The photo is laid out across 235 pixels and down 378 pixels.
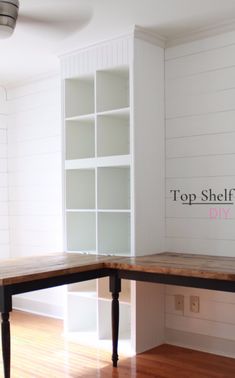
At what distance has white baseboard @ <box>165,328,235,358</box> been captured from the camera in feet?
10.6

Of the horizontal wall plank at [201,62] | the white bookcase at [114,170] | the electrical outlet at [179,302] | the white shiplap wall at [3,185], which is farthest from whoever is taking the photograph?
the white shiplap wall at [3,185]

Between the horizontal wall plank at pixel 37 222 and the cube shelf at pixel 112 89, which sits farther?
the horizontal wall plank at pixel 37 222

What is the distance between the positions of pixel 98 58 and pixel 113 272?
1.65m

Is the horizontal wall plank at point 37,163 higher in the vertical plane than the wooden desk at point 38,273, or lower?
higher

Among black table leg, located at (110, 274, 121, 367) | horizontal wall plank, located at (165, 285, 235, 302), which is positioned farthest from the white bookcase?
black table leg, located at (110, 274, 121, 367)

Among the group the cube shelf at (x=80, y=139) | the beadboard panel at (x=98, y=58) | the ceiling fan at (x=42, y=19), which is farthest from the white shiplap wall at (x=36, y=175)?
the ceiling fan at (x=42, y=19)

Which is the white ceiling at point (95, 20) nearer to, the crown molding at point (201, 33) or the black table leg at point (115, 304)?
the crown molding at point (201, 33)

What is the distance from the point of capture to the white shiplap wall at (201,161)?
3.20 m

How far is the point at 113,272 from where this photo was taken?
120 inches

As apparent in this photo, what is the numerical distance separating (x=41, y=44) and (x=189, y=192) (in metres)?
1.62

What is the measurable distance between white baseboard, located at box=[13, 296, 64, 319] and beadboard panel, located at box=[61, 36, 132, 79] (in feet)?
7.33

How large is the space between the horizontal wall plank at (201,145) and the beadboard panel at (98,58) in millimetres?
733

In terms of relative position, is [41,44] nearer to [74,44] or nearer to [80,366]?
[74,44]

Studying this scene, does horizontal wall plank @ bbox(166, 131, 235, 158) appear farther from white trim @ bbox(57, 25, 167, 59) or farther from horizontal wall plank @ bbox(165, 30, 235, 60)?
white trim @ bbox(57, 25, 167, 59)
